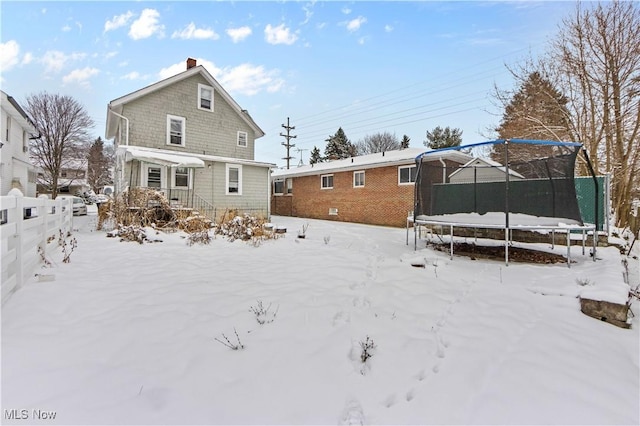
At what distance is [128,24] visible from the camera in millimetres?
10117

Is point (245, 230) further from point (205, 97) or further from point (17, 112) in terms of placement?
point (17, 112)

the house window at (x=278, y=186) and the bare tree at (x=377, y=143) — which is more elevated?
the bare tree at (x=377, y=143)

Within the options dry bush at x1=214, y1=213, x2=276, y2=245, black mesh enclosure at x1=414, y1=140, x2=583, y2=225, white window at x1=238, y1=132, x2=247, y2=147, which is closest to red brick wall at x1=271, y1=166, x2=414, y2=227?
black mesh enclosure at x1=414, y1=140, x2=583, y2=225

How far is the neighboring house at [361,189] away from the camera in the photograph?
14062 millimetres

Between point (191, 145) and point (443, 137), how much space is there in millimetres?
28727

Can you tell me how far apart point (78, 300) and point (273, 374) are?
260cm

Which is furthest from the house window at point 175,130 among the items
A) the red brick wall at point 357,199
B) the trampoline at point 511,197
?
the trampoline at point 511,197

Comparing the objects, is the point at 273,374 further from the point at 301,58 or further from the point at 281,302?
the point at 301,58

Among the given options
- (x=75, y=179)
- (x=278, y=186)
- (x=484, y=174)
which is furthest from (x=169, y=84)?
(x=75, y=179)

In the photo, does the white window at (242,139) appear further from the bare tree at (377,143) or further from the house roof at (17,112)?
the bare tree at (377,143)

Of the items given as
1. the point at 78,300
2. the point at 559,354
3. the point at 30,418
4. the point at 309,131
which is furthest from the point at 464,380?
the point at 309,131

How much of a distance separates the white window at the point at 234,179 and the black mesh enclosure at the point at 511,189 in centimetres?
1011

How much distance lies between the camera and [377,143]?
135 feet

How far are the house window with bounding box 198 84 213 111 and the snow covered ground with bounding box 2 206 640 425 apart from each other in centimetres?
1293
